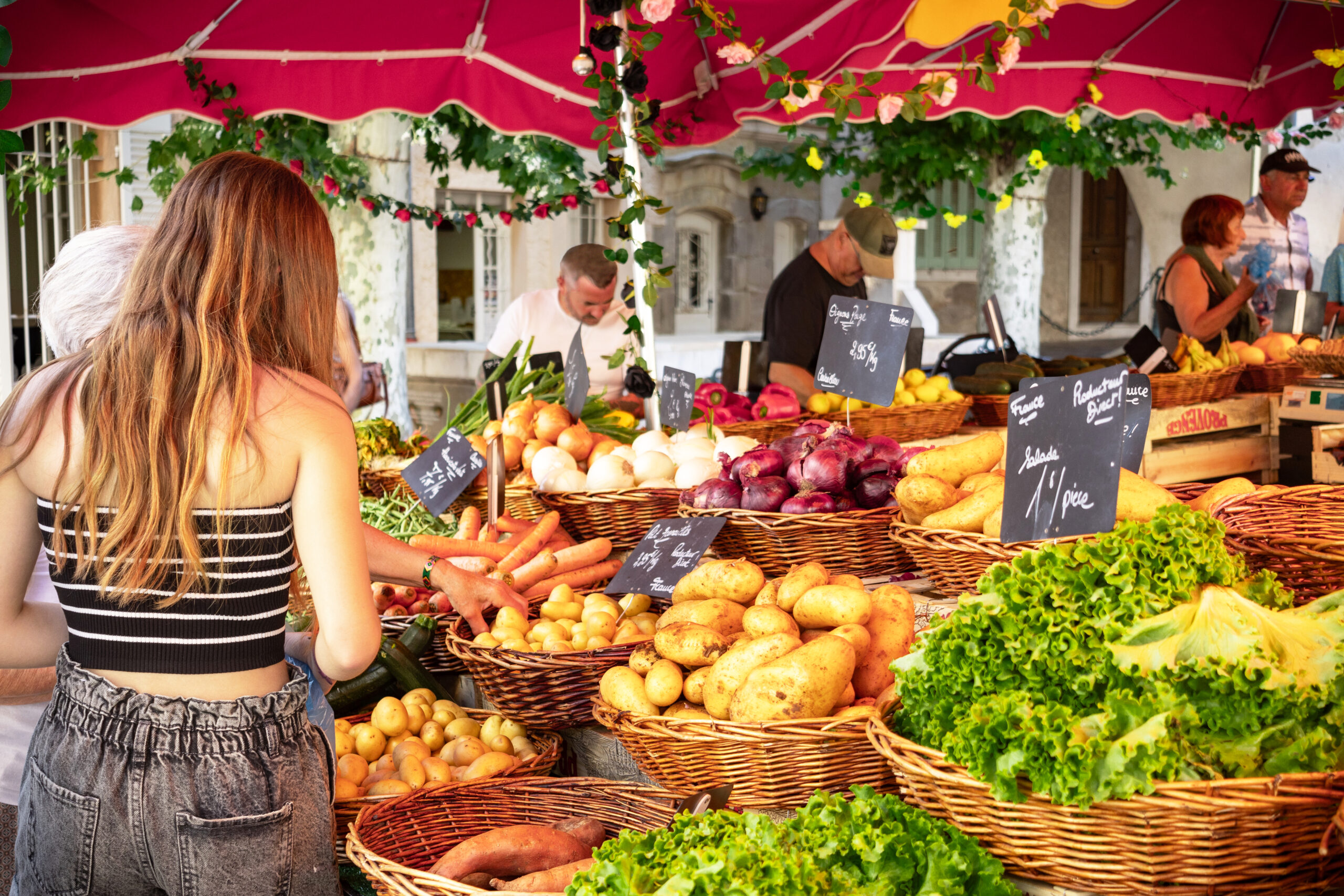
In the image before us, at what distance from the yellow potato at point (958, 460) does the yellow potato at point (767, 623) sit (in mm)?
673

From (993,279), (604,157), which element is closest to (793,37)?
(604,157)

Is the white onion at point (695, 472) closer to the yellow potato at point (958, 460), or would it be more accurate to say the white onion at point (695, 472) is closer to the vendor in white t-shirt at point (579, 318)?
the yellow potato at point (958, 460)

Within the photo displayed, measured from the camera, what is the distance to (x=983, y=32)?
5562 millimetres

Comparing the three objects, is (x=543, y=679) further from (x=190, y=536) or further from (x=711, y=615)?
(x=190, y=536)

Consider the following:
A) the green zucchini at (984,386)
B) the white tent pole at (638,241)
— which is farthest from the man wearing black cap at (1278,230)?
the white tent pole at (638,241)

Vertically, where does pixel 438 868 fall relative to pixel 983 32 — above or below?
below

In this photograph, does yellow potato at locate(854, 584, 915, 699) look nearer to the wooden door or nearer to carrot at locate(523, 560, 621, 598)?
carrot at locate(523, 560, 621, 598)

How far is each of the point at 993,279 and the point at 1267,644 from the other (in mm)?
10315

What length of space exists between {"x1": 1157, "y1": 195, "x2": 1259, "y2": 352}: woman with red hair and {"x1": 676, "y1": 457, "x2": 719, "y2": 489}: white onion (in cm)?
325

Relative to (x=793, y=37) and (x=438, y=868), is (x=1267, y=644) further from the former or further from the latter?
(x=793, y=37)

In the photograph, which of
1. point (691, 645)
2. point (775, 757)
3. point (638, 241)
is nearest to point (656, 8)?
point (638, 241)

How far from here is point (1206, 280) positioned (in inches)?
221

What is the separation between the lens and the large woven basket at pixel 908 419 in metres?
4.14

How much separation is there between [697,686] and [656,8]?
2.21 metres
